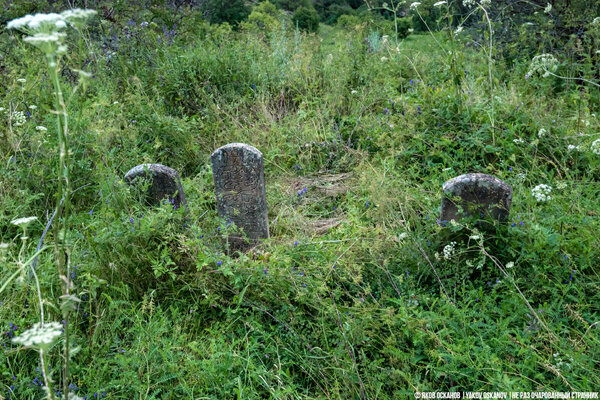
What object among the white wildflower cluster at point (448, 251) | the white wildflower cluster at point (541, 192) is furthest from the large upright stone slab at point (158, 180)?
the white wildflower cluster at point (541, 192)

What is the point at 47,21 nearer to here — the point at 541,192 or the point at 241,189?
the point at 241,189

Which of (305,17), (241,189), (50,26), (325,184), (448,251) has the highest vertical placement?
(50,26)

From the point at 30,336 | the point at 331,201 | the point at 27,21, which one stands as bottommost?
the point at 331,201

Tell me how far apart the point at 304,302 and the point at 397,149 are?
2.26 meters

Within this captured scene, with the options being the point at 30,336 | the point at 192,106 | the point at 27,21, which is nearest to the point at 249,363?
the point at 30,336

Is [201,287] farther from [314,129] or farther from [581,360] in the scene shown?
[314,129]

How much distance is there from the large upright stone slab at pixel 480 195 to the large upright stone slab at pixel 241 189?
1.34 meters

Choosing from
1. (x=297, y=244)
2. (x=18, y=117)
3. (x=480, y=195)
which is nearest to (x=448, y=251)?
(x=480, y=195)

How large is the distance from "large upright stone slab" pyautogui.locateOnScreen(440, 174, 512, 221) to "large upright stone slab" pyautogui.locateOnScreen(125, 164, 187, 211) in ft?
6.27

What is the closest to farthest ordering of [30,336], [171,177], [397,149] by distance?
1. [30,336]
2. [171,177]
3. [397,149]

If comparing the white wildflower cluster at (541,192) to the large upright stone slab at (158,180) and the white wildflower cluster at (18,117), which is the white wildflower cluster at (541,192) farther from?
the white wildflower cluster at (18,117)

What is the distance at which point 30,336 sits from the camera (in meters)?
1.34

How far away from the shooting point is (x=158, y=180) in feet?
10.7

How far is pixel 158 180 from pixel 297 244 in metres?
1.11
